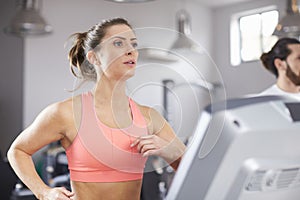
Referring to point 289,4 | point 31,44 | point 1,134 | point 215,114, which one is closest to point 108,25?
point 215,114

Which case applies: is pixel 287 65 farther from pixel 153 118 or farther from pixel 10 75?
Result: pixel 10 75

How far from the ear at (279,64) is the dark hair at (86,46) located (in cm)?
132

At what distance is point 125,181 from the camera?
123 centimetres

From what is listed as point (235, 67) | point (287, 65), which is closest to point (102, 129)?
point (287, 65)

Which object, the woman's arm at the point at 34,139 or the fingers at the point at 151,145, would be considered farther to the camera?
the woman's arm at the point at 34,139


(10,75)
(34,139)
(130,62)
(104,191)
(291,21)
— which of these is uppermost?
(130,62)

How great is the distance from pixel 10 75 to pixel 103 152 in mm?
3769

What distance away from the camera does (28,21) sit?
343 cm

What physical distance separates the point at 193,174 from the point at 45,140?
774 mm

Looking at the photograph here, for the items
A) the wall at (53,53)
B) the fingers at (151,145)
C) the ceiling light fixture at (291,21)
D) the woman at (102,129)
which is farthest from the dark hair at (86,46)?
the wall at (53,53)

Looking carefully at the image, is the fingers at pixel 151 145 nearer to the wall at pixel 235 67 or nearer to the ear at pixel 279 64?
the ear at pixel 279 64

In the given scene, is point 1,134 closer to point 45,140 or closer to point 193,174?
point 45,140

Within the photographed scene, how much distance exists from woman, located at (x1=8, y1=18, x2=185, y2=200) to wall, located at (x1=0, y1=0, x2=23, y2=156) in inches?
140

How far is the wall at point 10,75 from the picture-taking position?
4680 mm
